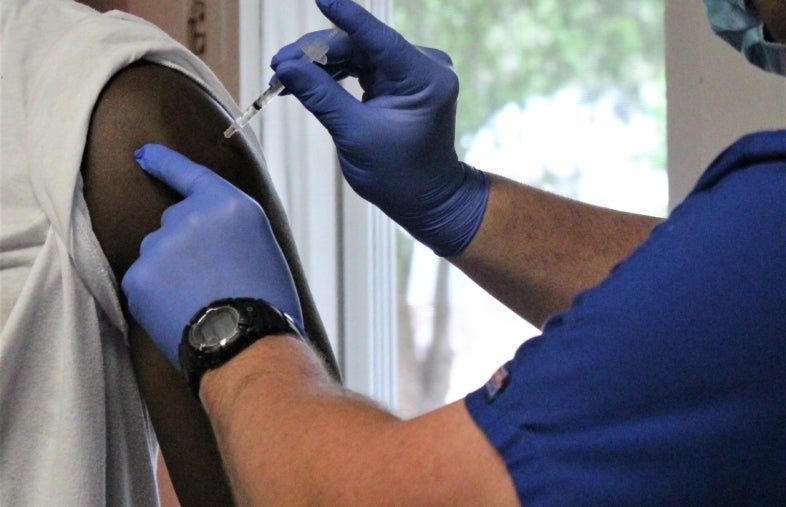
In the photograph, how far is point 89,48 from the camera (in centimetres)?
96

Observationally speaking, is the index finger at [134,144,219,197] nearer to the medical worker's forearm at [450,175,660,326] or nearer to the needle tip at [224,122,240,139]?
the needle tip at [224,122,240,139]

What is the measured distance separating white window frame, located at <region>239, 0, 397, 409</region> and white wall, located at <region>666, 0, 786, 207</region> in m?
0.66

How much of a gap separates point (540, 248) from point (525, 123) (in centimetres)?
75

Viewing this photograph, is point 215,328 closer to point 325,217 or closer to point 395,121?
point 395,121

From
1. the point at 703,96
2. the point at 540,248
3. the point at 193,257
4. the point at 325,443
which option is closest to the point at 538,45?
the point at 703,96

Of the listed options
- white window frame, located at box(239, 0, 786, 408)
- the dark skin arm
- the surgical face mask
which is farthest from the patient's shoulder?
white window frame, located at box(239, 0, 786, 408)

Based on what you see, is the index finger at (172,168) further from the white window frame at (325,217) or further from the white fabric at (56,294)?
the white window frame at (325,217)

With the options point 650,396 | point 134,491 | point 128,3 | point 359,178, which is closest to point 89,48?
point 359,178

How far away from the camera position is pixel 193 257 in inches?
35.5

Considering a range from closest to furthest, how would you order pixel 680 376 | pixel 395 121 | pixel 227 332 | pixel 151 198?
pixel 680 376 → pixel 227 332 → pixel 151 198 → pixel 395 121

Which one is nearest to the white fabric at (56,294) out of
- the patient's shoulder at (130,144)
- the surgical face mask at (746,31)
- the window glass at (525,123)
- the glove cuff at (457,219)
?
the patient's shoulder at (130,144)

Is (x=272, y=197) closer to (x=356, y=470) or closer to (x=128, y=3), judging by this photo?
(x=356, y=470)

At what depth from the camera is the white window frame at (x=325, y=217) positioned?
1985mm

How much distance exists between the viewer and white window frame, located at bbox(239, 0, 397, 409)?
1.99 meters
